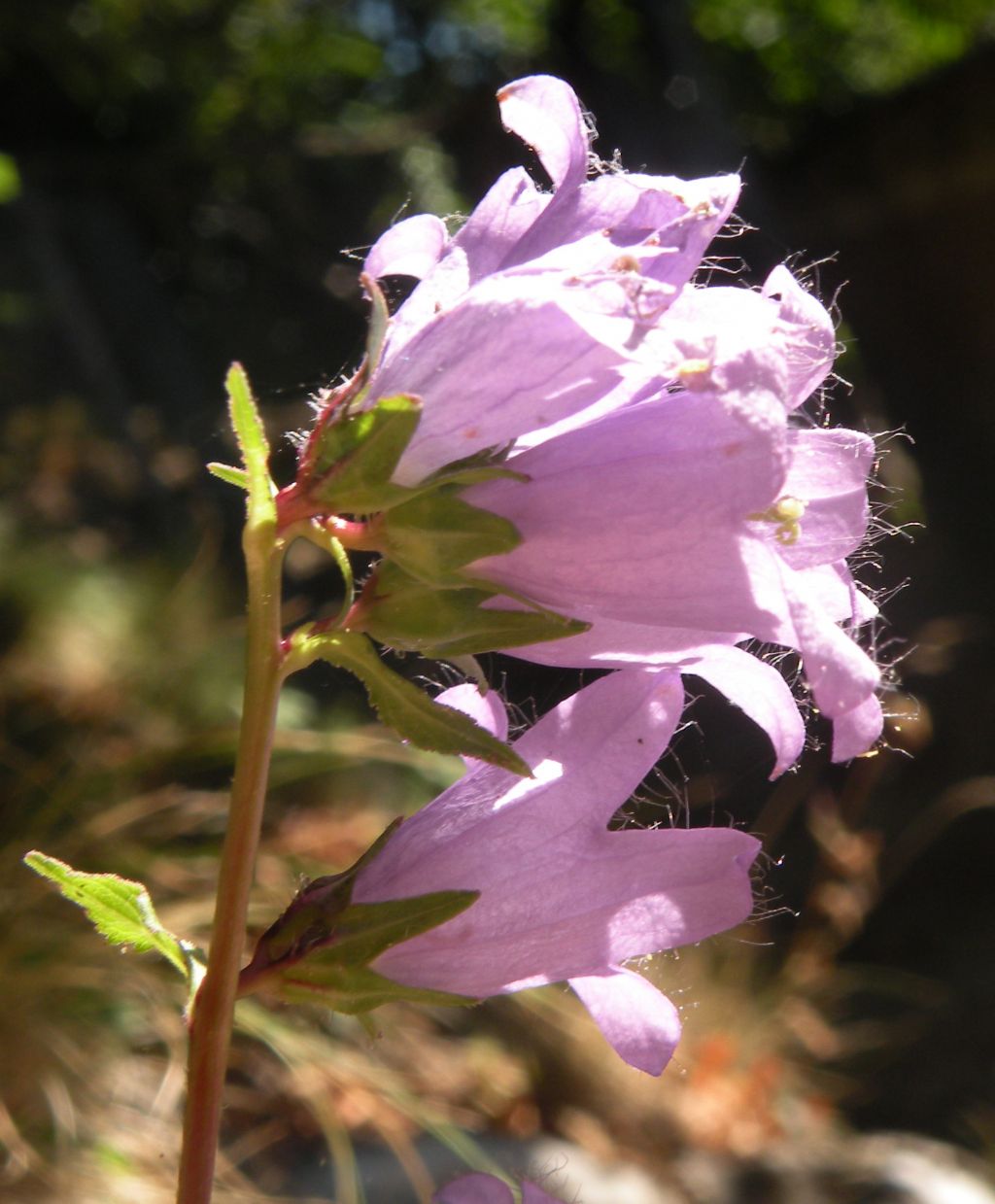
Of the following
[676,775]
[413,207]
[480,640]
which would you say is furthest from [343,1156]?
[413,207]

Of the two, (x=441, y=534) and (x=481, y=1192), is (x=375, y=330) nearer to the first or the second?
(x=441, y=534)

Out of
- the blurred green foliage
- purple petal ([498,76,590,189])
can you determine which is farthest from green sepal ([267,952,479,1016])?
the blurred green foliage

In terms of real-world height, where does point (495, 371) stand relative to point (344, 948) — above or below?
above

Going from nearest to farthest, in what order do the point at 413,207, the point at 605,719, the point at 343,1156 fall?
1. the point at 605,719
2. the point at 343,1156
3. the point at 413,207

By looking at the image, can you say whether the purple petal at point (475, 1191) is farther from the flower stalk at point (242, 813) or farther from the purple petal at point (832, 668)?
the purple petal at point (832, 668)

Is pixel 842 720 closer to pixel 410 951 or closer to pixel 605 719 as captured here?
pixel 605 719

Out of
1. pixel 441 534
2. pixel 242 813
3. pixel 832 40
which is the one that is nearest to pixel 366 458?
pixel 441 534

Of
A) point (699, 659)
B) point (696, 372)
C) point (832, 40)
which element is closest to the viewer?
point (696, 372)
